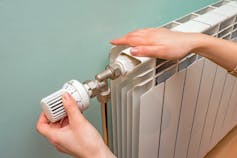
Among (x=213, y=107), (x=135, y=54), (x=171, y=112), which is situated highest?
(x=135, y=54)

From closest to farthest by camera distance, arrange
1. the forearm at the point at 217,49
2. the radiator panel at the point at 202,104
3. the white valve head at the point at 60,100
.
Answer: the white valve head at the point at 60,100 → the forearm at the point at 217,49 → the radiator panel at the point at 202,104

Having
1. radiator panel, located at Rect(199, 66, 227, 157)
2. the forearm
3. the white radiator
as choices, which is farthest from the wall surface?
radiator panel, located at Rect(199, 66, 227, 157)

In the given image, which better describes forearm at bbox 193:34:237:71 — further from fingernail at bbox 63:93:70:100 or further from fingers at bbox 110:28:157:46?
fingernail at bbox 63:93:70:100

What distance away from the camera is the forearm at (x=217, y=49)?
1.92 ft

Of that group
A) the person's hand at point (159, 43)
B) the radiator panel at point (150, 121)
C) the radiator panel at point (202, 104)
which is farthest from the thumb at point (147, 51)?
the radiator panel at point (202, 104)

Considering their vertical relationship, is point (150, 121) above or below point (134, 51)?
below

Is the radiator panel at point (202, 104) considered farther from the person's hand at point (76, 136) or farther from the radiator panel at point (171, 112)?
the person's hand at point (76, 136)

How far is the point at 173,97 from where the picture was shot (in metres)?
0.68

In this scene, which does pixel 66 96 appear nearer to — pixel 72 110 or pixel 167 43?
pixel 72 110

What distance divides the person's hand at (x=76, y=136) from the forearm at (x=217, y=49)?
0.28 meters

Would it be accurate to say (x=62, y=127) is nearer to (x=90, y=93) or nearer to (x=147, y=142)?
(x=90, y=93)

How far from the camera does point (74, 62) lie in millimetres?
586

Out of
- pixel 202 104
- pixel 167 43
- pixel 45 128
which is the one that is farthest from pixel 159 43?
pixel 202 104

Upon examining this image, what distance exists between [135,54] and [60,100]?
159mm
